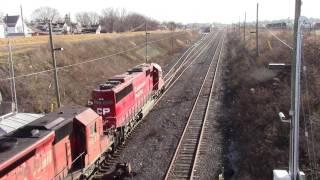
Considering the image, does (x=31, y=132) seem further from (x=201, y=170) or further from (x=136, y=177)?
(x=201, y=170)

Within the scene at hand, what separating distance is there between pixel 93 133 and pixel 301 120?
35.5ft

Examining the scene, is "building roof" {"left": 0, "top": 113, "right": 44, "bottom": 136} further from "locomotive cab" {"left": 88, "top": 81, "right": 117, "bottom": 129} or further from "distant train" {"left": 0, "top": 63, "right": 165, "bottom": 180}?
"locomotive cab" {"left": 88, "top": 81, "right": 117, "bottom": 129}

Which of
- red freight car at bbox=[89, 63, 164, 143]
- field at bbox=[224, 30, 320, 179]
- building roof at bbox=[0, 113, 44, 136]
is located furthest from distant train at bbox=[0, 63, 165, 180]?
field at bbox=[224, 30, 320, 179]

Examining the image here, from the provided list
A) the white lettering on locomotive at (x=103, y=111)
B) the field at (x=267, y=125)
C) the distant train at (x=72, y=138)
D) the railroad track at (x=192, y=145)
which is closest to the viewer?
the distant train at (x=72, y=138)

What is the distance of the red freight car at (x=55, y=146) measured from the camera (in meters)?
12.8

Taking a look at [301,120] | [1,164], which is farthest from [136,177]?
[301,120]

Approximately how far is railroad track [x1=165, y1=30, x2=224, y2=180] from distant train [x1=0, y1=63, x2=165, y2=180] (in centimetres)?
348

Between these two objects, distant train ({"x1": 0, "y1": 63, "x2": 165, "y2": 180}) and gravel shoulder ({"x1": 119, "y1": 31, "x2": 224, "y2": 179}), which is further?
gravel shoulder ({"x1": 119, "y1": 31, "x2": 224, "y2": 179})

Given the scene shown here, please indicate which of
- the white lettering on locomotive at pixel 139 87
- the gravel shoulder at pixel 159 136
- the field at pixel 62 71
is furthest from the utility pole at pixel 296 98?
the white lettering on locomotive at pixel 139 87

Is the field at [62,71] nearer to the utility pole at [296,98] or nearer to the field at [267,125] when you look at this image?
the field at [267,125]

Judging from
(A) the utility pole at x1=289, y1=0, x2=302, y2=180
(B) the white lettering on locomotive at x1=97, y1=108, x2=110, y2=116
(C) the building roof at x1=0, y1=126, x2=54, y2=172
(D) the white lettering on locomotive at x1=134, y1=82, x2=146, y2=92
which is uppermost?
(A) the utility pole at x1=289, y1=0, x2=302, y2=180

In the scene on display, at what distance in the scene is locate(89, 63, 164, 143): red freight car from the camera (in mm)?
22359

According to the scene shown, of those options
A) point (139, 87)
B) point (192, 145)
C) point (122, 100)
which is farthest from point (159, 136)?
point (139, 87)

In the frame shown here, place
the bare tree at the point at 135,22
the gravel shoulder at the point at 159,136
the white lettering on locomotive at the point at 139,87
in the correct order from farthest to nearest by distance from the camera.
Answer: the bare tree at the point at 135,22
the white lettering on locomotive at the point at 139,87
the gravel shoulder at the point at 159,136
